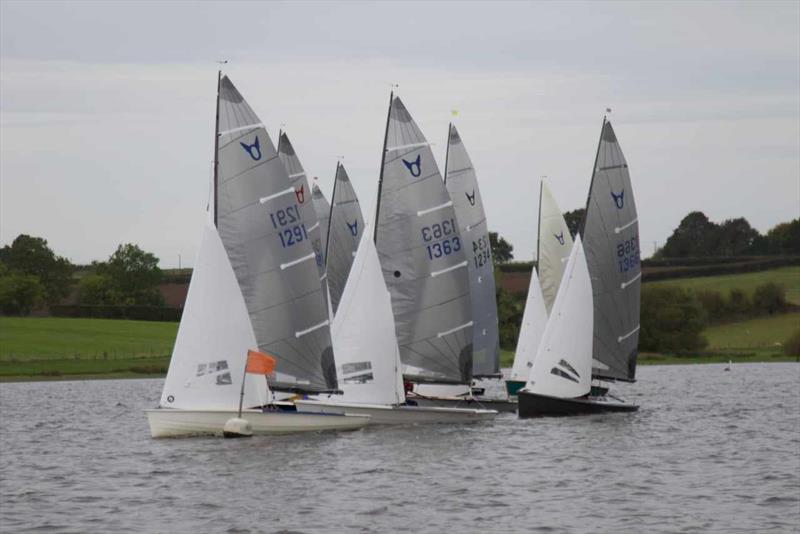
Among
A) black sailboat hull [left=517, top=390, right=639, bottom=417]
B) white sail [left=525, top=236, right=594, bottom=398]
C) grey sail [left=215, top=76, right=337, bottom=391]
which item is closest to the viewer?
grey sail [left=215, top=76, right=337, bottom=391]

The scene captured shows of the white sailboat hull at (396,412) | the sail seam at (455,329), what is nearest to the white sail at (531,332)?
the sail seam at (455,329)

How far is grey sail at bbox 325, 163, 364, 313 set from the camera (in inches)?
2477

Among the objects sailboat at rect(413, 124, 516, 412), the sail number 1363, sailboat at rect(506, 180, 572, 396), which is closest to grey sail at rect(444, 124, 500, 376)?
sailboat at rect(413, 124, 516, 412)

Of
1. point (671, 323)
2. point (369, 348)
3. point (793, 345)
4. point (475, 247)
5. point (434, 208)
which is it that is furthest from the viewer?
point (671, 323)

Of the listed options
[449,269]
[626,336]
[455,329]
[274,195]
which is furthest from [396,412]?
[626,336]

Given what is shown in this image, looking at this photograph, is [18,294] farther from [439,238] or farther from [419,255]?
[439,238]

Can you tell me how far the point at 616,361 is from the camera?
6025cm

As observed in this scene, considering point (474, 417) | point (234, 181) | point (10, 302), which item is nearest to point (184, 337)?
point (234, 181)

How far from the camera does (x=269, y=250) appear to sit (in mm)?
49125

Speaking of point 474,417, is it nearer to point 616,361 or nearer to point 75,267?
point 616,361

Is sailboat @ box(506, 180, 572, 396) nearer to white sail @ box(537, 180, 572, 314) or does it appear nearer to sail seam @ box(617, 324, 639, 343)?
white sail @ box(537, 180, 572, 314)

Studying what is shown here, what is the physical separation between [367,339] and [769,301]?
11464cm

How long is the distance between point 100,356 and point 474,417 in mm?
64934

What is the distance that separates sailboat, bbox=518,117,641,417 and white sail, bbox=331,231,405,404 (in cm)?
656
